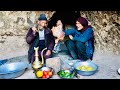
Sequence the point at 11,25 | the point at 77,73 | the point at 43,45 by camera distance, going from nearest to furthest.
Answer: the point at 77,73 → the point at 43,45 → the point at 11,25

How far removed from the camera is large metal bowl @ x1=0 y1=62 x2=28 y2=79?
4.05m

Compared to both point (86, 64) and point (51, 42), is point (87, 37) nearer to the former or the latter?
point (86, 64)

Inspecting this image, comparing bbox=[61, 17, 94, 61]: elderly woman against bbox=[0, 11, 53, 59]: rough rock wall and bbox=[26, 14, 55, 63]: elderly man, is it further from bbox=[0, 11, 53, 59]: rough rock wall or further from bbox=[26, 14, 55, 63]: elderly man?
bbox=[0, 11, 53, 59]: rough rock wall

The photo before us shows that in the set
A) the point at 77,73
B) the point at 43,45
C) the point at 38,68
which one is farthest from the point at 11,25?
the point at 77,73

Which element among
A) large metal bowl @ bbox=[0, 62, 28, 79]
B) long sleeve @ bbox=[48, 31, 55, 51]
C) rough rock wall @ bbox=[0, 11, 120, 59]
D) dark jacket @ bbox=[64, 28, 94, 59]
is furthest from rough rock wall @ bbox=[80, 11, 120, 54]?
large metal bowl @ bbox=[0, 62, 28, 79]

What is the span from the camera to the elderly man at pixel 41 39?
463 cm

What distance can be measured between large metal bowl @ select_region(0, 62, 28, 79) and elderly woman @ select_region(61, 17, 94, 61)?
1.05 metres

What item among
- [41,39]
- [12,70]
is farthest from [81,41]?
[12,70]

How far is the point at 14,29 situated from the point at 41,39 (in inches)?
31.8

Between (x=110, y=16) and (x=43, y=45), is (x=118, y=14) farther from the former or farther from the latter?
(x=43, y=45)

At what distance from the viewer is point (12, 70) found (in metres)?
4.35

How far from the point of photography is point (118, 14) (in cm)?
498
